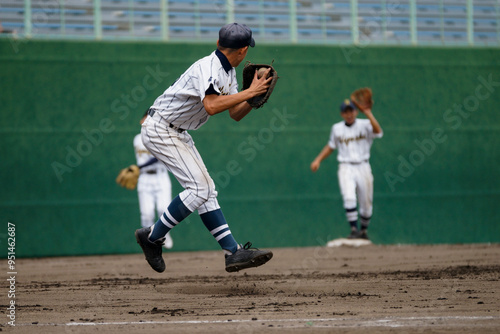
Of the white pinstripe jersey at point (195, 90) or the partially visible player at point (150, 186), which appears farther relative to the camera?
the partially visible player at point (150, 186)

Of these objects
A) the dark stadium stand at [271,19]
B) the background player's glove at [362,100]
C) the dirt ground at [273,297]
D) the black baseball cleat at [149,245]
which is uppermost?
the dark stadium stand at [271,19]

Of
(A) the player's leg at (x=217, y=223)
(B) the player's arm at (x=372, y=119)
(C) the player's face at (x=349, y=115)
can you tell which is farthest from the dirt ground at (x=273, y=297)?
(C) the player's face at (x=349, y=115)

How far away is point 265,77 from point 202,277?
269 cm

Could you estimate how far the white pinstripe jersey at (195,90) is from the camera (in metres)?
5.56

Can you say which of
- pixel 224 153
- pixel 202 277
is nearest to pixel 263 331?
pixel 202 277

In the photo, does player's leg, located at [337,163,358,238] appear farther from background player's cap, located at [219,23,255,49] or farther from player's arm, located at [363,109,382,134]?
background player's cap, located at [219,23,255,49]

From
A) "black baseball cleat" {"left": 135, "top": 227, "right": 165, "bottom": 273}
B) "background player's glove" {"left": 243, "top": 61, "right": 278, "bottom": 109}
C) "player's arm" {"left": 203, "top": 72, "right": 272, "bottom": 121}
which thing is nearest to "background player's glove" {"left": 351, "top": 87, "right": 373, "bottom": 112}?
"background player's glove" {"left": 243, "top": 61, "right": 278, "bottom": 109}

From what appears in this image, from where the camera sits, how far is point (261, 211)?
1272 centimetres

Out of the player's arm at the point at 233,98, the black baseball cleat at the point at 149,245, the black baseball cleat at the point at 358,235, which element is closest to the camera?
the player's arm at the point at 233,98

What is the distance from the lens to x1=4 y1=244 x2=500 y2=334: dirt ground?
4406mm

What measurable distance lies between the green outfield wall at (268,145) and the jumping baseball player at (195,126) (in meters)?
6.35

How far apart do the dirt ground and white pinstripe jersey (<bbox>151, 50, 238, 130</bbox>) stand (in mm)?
1486

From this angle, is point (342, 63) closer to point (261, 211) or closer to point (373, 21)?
point (373, 21)

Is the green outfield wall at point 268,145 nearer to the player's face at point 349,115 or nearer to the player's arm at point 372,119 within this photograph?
the player's face at point 349,115
